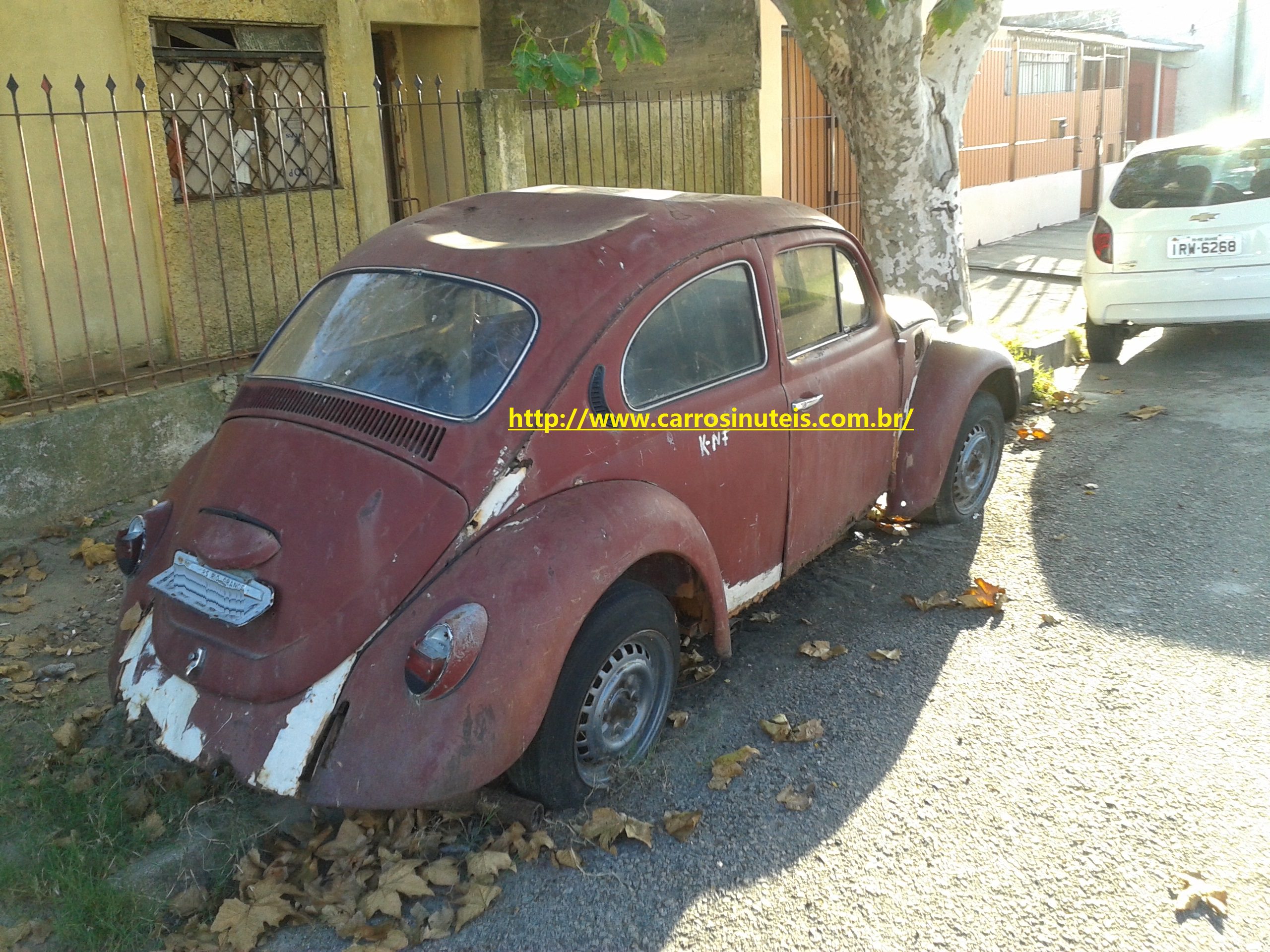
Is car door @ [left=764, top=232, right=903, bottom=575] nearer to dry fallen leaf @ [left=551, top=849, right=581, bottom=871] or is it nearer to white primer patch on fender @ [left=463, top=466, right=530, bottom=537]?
white primer patch on fender @ [left=463, top=466, right=530, bottom=537]

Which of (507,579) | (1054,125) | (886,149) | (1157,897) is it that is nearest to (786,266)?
(507,579)

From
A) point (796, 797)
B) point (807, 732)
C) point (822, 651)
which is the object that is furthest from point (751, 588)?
point (796, 797)

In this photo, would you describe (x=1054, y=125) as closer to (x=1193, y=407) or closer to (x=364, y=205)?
(x=1193, y=407)

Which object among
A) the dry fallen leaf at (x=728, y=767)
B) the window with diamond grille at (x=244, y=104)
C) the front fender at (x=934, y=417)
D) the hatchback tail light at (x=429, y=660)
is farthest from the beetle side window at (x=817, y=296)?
the window with diamond grille at (x=244, y=104)

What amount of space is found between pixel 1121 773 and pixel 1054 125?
1663cm

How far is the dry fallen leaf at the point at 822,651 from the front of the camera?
4.41m

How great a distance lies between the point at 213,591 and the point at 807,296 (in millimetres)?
2547

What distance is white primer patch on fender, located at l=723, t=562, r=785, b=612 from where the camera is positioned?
13.3 ft

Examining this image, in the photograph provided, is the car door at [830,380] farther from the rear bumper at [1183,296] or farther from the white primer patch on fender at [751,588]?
the rear bumper at [1183,296]

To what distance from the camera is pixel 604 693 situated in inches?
135

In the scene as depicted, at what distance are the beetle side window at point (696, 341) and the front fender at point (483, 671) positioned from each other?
590mm

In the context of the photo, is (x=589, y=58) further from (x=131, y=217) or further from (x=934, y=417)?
(x=934, y=417)

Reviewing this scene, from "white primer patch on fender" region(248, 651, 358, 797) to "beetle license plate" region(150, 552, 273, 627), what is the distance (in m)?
0.29

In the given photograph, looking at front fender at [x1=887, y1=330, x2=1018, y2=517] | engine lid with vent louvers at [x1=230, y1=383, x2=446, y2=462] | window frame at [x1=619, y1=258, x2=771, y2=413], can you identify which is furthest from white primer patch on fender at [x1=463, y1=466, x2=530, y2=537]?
front fender at [x1=887, y1=330, x2=1018, y2=517]
